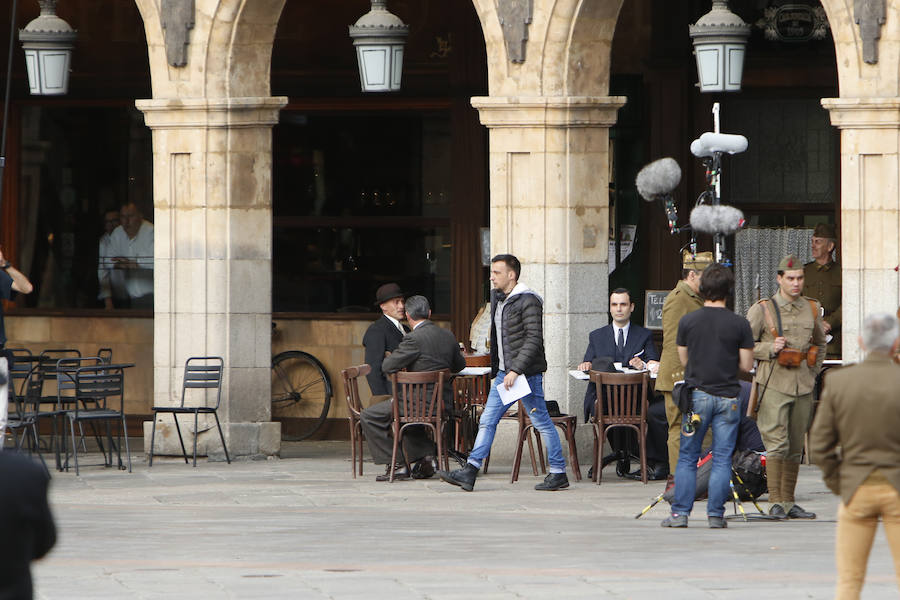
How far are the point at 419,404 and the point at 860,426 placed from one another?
21.9 ft

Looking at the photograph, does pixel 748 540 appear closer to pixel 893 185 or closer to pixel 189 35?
pixel 893 185

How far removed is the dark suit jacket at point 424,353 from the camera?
1390 cm

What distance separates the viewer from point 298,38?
17.6 m

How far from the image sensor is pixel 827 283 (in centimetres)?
1552

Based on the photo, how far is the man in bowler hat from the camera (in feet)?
48.3

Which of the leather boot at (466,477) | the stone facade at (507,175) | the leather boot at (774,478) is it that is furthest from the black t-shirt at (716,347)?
the stone facade at (507,175)

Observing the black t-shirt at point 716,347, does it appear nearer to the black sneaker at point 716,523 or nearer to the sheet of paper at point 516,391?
the black sneaker at point 716,523

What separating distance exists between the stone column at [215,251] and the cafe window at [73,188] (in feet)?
9.10

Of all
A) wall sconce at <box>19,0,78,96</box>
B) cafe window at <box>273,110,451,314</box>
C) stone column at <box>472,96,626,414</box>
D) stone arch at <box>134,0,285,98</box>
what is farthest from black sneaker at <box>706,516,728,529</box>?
wall sconce at <box>19,0,78,96</box>

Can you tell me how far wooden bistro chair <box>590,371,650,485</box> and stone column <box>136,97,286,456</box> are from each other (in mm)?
3232

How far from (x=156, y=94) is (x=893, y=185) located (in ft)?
19.6

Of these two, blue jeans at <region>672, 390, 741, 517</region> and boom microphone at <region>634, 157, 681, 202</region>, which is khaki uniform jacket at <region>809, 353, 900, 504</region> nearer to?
blue jeans at <region>672, 390, 741, 517</region>

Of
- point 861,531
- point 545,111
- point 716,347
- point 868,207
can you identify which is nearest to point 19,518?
point 861,531

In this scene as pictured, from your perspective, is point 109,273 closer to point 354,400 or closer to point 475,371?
point 354,400
